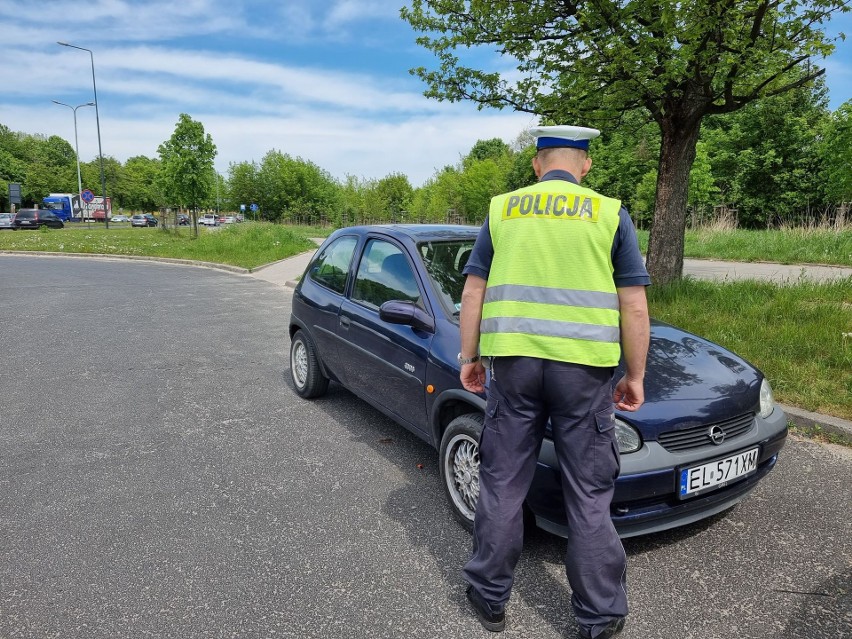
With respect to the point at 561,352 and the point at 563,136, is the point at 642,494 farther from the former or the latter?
the point at 563,136

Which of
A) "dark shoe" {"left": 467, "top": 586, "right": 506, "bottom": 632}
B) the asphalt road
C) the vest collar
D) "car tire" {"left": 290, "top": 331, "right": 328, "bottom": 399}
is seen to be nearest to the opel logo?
the asphalt road

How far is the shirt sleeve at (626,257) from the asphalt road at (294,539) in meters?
1.41

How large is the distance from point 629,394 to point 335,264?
298cm

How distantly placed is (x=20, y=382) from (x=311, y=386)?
309cm

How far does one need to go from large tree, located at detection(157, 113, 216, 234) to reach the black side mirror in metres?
27.9

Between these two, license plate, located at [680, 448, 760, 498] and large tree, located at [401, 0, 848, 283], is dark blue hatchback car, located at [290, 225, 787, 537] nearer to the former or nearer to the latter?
license plate, located at [680, 448, 760, 498]

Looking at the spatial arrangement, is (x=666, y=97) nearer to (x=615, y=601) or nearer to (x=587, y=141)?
(x=587, y=141)

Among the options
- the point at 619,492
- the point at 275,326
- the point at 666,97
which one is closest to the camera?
the point at 619,492

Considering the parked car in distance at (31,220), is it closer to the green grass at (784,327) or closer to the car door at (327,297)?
the car door at (327,297)

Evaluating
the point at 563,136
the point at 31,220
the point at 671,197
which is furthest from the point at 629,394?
the point at 31,220

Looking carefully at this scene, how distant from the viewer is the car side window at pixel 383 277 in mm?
3637

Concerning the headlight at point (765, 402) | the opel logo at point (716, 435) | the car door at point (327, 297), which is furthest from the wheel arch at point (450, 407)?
the headlight at point (765, 402)

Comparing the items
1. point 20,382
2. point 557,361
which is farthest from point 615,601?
point 20,382

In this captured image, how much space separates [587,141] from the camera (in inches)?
82.7
